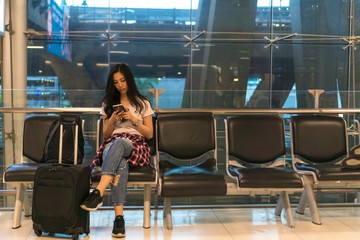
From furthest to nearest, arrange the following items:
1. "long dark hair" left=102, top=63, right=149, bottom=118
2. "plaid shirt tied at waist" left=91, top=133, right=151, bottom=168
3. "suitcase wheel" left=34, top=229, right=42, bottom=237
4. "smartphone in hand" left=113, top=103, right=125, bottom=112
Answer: "long dark hair" left=102, top=63, right=149, bottom=118, "smartphone in hand" left=113, top=103, right=125, bottom=112, "plaid shirt tied at waist" left=91, top=133, right=151, bottom=168, "suitcase wheel" left=34, top=229, right=42, bottom=237

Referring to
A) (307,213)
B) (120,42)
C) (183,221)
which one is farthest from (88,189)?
(120,42)

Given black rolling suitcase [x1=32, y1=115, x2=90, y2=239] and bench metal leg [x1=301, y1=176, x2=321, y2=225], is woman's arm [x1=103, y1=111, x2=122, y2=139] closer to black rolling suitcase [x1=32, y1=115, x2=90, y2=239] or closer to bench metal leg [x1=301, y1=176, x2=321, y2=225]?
black rolling suitcase [x1=32, y1=115, x2=90, y2=239]

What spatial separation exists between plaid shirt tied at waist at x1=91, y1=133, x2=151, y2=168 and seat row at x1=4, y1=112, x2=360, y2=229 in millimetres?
70

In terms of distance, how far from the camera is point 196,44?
27.8 ft

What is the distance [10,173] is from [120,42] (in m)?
5.82

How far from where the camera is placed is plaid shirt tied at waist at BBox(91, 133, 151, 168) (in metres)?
2.96

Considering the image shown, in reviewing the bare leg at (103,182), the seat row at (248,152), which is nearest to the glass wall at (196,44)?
the seat row at (248,152)

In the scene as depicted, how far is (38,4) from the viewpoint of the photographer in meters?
8.16

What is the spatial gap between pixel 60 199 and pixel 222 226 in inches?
46.0

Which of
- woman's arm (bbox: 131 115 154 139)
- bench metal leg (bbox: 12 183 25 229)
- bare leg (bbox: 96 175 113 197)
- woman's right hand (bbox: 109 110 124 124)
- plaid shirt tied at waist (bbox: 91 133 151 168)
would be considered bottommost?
bench metal leg (bbox: 12 183 25 229)

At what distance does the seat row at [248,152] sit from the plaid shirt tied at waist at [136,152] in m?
0.07

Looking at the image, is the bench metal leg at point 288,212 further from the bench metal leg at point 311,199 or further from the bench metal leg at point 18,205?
the bench metal leg at point 18,205

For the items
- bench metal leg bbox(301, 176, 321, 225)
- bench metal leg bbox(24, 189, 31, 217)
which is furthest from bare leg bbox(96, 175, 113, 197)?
bench metal leg bbox(301, 176, 321, 225)

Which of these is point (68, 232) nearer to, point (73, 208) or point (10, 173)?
point (73, 208)
